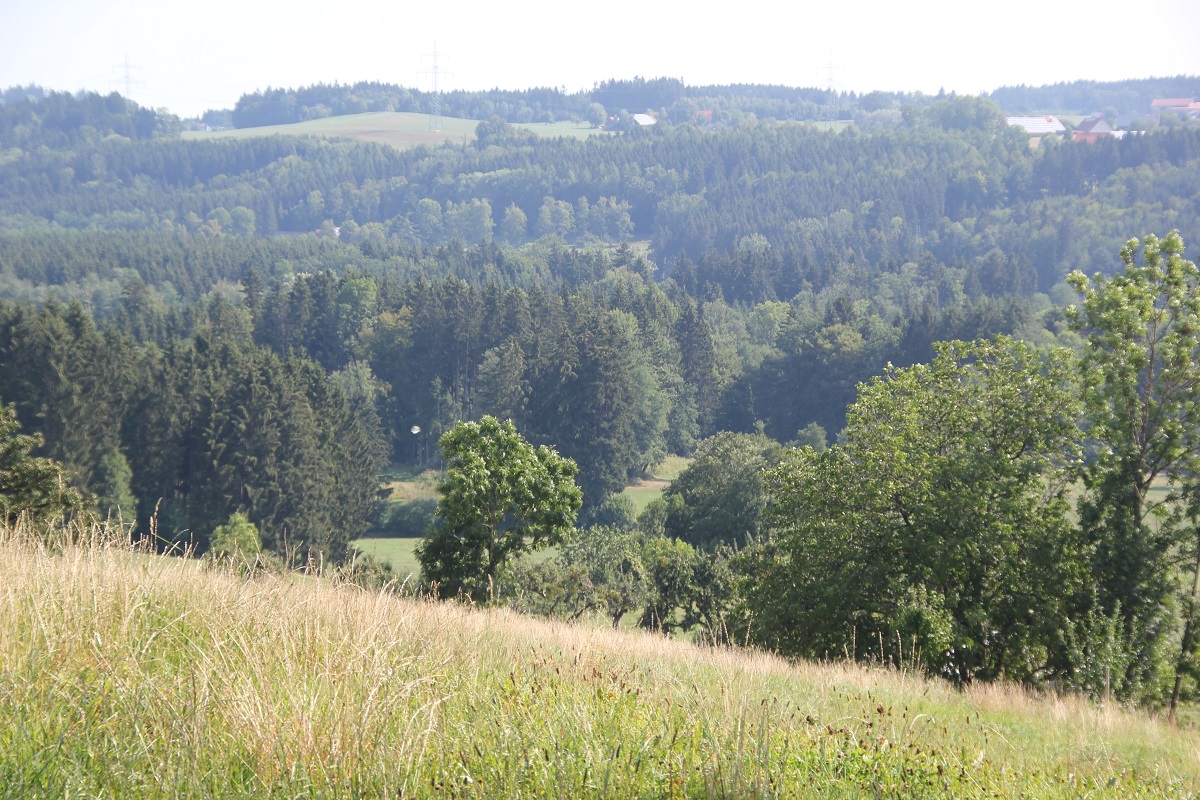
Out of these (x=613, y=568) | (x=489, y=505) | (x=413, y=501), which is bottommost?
(x=413, y=501)

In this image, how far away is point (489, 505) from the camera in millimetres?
26688

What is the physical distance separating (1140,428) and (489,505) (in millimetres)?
15491

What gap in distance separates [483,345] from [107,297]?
66.1 m

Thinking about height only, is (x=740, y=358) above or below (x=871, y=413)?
below

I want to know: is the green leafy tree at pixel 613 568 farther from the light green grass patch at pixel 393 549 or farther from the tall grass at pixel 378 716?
the tall grass at pixel 378 716

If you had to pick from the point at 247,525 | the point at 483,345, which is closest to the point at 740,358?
the point at 483,345

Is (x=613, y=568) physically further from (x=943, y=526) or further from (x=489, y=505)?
(x=943, y=526)

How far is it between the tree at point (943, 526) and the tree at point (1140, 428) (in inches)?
31.5

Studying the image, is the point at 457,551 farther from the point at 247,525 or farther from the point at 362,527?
the point at 362,527

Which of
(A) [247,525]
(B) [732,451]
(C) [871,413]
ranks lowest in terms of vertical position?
(A) [247,525]

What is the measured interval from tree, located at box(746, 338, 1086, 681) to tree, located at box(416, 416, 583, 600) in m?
5.94

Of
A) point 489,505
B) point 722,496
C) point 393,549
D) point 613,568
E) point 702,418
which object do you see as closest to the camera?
point 489,505

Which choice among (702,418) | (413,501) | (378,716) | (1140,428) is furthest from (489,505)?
(702,418)

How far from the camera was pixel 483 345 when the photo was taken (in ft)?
356
